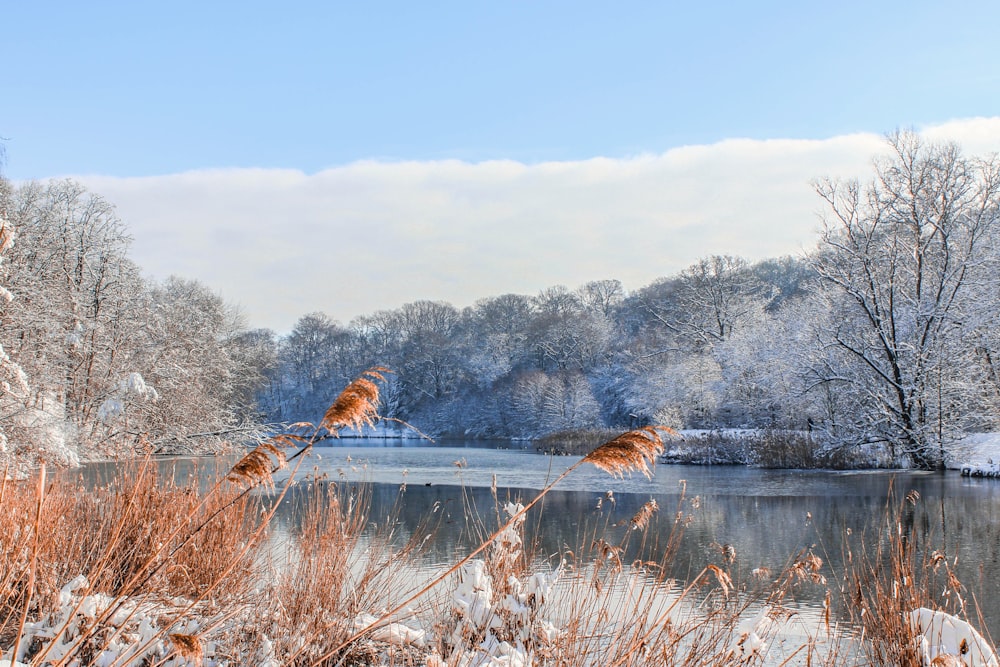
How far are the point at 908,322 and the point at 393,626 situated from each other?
21574 millimetres

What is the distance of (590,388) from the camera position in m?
46.9

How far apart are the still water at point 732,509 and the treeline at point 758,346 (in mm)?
3133

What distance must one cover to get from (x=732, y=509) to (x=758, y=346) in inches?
831

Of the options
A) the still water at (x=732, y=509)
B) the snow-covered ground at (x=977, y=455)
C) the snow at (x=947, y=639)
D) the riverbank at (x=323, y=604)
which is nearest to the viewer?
the snow at (x=947, y=639)

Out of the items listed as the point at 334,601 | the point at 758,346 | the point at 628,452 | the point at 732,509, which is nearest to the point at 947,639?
the point at 628,452

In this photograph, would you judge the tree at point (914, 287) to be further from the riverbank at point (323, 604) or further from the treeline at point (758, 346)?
the riverbank at point (323, 604)

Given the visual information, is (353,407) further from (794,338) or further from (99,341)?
(794,338)

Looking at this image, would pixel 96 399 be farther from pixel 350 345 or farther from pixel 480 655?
pixel 350 345

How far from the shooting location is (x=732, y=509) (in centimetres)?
1429

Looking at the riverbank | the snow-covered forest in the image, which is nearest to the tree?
the snow-covered forest

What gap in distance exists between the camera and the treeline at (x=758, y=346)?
865 inches

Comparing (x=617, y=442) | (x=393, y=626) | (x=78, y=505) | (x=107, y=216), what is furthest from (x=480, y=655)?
(x=107, y=216)

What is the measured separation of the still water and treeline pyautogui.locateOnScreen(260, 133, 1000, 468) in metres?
3.13

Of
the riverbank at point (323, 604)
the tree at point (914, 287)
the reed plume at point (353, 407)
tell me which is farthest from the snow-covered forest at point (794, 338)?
Answer: the reed plume at point (353, 407)
